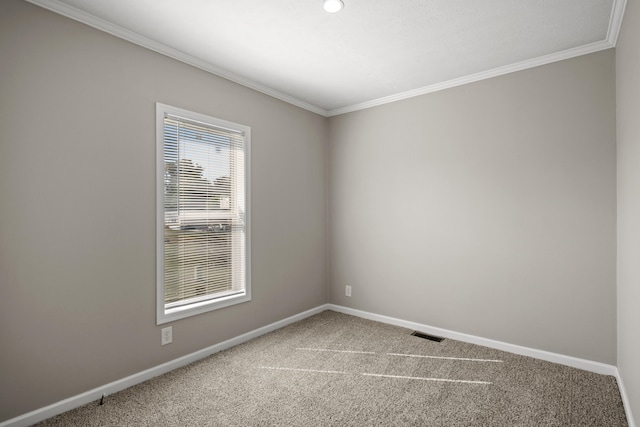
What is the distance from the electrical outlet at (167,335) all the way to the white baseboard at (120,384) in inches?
6.4

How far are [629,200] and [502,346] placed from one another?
5.36 feet

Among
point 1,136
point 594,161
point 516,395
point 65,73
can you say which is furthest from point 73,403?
point 594,161

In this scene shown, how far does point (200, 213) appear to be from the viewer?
9.57 ft

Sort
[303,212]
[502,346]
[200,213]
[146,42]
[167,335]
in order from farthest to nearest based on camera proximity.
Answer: [303,212]
[502,346]
[200,213]
[167,335]
[146,42]

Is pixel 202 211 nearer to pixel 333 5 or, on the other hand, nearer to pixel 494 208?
pixel 333 5

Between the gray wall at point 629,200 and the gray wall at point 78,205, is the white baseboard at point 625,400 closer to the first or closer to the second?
the gray wall at point 629,200

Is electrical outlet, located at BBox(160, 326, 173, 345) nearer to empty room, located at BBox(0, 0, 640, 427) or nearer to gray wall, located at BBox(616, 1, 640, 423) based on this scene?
empty room, located at BBox(0, 0, 640, 427)

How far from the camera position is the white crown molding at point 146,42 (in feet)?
6.95

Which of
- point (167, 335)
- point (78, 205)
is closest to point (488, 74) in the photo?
point (78, 205)

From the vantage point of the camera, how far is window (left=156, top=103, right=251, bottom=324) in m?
2.68

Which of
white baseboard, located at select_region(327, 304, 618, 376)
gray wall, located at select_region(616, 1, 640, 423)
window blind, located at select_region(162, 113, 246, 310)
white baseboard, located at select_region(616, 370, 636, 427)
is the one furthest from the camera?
window blind, located at select_region(162, 113, 246, 310)

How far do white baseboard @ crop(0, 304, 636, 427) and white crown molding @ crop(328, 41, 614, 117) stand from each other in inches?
94.2

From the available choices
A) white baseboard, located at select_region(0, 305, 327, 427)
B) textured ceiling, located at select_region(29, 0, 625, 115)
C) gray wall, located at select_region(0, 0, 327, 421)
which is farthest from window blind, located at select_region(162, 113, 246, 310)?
textured ceiling, located at select_region(29, 0, 625, 115)

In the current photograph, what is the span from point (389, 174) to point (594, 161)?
1774mm
